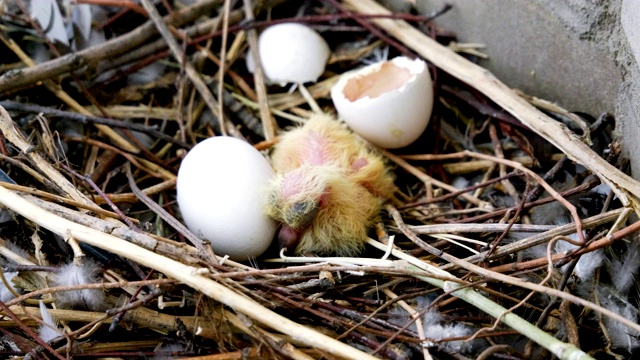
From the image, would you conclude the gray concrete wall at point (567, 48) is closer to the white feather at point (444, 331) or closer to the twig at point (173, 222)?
the white feather at point (444, 331)

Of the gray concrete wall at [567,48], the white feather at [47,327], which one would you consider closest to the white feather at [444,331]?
the gray concrete wall at [567,48]

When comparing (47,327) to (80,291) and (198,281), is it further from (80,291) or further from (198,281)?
(198,281)

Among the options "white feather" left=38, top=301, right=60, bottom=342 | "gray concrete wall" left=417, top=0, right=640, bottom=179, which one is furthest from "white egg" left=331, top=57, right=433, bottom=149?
"white feather" left=38, top=301, right=60, bottom=342

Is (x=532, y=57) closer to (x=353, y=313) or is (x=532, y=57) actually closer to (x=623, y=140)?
(x=623, y=140)

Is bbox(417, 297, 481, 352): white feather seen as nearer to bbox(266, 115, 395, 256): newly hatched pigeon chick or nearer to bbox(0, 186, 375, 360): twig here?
bbox(0, 186, 375, 360): twig

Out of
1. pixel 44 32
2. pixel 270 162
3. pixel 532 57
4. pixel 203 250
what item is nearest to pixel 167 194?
pixel 270 162
